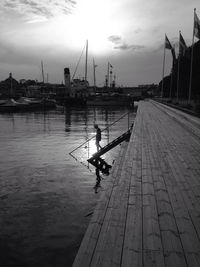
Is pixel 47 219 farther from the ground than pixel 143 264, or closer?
closer

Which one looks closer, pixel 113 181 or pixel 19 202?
pixel 113 181

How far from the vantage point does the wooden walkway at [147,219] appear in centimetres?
415

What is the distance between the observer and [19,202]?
1187cm

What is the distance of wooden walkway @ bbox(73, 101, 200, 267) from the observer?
415 centimetres

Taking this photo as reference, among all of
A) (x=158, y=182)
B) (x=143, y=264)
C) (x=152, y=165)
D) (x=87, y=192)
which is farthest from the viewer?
(x=87, y=192)

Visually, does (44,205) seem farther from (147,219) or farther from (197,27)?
(197,27)

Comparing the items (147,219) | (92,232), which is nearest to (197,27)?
(147,219)

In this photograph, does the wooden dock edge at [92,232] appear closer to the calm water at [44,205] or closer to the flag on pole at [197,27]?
the calm water at [44,205]

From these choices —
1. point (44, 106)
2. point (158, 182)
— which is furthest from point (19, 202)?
point (44, 106)

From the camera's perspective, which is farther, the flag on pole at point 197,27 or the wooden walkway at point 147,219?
the flag on pole at point 197,27

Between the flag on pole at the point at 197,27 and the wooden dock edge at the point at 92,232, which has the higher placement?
the flag on pole at the point at 197,27

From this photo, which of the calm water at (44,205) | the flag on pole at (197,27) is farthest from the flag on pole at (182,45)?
the calm water at (44,205)

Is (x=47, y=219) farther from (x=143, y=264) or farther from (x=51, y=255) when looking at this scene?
(x=143, y=264)

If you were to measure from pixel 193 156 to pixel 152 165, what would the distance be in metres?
2.26
